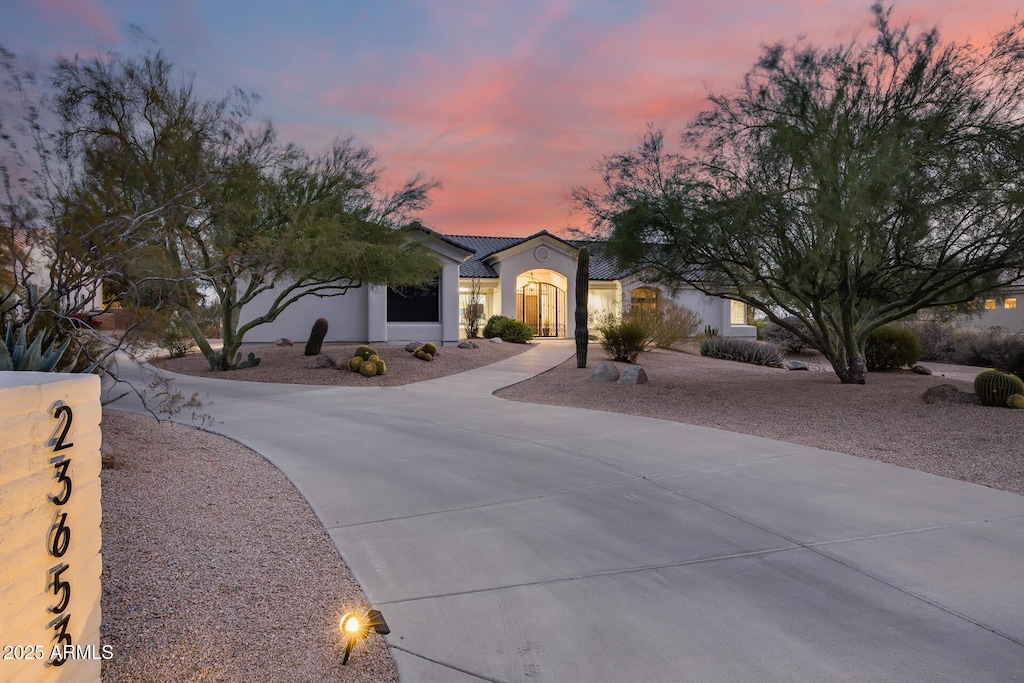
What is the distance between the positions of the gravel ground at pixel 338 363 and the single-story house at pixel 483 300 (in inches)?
68.4

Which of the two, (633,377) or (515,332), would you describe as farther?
(515,332)

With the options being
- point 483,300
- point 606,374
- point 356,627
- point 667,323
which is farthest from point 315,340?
point 356,627

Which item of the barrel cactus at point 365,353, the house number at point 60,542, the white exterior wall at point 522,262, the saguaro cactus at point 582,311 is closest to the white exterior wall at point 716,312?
the white exterior wall at point 522,262

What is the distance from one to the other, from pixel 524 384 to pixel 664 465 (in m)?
8.91

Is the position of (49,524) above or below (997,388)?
above

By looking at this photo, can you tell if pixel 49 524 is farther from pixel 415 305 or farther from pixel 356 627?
pixel 415 305

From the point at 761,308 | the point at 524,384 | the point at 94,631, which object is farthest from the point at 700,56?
the point at 94,631

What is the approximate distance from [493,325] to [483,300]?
3.65m

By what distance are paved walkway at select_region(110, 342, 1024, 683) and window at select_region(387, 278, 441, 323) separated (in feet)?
60.2

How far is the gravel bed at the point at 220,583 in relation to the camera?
3.33 metres

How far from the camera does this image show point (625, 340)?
20.8 meters

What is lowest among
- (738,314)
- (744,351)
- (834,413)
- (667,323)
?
(834,413)

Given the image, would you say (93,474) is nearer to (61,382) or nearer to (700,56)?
(61,382)

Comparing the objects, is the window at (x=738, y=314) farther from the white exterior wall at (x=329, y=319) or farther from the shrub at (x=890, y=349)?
the white exterior wall at (x=329, y=319)
